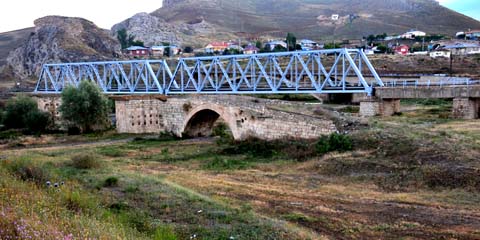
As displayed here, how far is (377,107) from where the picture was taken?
29562 millimetres

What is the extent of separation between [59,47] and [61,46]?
52cm

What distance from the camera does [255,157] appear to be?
2347 centimetres

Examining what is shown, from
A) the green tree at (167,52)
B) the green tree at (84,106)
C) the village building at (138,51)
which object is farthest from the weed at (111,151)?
the green tree at (167,52)

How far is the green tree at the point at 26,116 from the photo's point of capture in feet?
143

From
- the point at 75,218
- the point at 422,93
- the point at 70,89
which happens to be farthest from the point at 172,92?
the point at 75,218

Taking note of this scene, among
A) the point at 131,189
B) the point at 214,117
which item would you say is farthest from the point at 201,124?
the point at 131,189

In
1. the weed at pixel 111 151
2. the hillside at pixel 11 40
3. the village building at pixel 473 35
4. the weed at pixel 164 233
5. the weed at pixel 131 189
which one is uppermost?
the hillside at pixel 11 40

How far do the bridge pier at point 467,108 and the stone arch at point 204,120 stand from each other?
13092 millimetres

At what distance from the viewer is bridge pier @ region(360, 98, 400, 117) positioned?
2952cm

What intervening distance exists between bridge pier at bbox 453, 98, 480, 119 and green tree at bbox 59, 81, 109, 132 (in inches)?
1084

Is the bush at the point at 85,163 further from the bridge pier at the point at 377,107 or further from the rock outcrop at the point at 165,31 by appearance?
Result: the rock outcrop at the point at 165,31

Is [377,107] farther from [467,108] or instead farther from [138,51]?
[138,51]

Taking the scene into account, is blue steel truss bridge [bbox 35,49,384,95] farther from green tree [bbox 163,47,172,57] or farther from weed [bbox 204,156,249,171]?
green tree [bbox 163,47,172,57]

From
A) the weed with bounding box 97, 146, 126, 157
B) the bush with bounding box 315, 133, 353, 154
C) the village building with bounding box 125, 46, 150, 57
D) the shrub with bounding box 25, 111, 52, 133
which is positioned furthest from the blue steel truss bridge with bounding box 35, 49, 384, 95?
the village building with bounding box 125, 46, 150, 57
